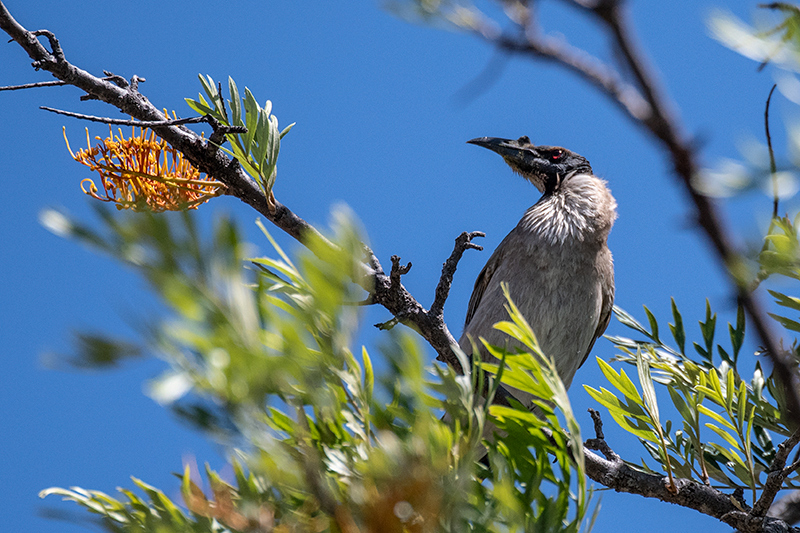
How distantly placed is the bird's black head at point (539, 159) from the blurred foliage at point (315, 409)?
176 inches

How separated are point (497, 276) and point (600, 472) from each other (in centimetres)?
221

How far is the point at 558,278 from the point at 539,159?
1.58 meters

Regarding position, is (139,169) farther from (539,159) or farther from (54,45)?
(539,159)

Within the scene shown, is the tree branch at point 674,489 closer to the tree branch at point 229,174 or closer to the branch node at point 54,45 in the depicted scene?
the tree branch at point 229,174

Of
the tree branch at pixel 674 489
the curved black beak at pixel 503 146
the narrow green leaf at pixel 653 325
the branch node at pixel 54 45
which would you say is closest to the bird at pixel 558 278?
the curved black beak at pixel 503 146

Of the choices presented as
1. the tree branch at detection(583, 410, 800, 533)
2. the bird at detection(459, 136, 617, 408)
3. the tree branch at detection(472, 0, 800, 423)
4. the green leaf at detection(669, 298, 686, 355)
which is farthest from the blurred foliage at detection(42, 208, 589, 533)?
the bird at detection(459, 136, 617, 408)

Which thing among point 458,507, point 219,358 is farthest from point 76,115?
point 458,507

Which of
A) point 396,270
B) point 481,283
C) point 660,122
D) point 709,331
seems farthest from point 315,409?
point 481,283

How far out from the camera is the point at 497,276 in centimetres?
502

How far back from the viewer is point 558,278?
15.6 feet

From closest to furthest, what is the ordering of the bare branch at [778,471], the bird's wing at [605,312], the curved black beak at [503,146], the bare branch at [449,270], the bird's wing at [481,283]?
the bare branch at [778,471] < the bare branch at [449,270] < the bird's wing at [605,312] < the bird's wing at [481,283] < the curved black beak at [503,146]

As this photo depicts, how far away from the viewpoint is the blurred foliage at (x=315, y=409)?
0.85 metres

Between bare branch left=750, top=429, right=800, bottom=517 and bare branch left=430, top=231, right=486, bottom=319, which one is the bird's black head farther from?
bare branch left=750, top=429, right=800, bottom=517

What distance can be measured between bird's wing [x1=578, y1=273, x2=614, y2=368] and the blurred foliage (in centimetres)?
357
